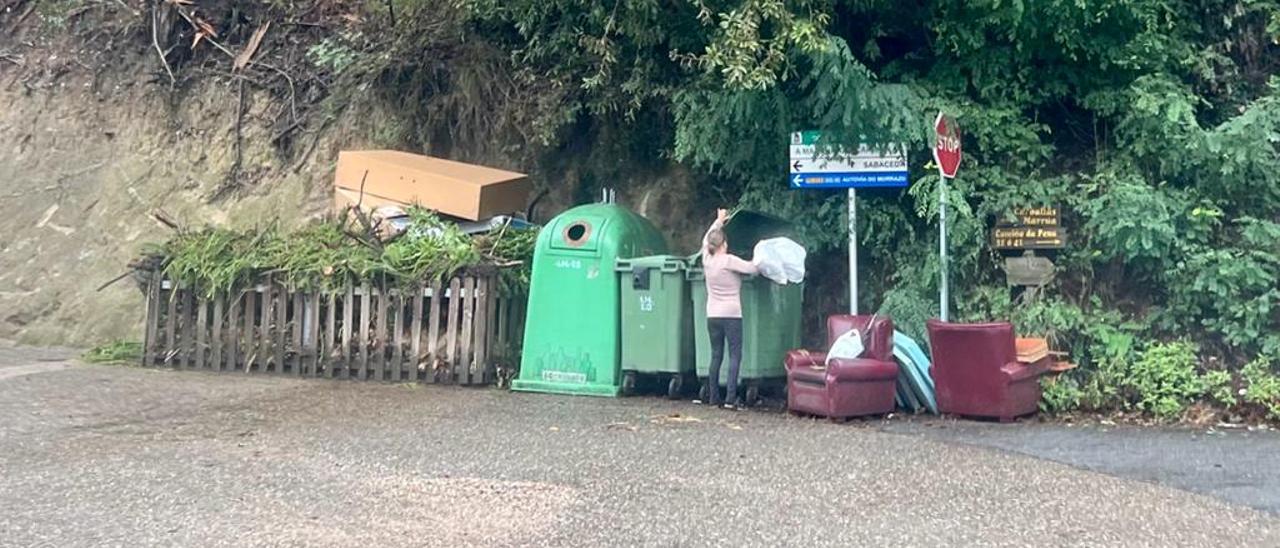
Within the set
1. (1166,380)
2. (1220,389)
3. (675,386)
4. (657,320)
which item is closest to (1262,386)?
(1220,389)

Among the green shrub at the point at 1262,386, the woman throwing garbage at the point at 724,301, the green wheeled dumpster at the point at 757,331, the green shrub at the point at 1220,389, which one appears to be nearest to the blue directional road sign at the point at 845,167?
the green wheeled dumpster at the point at 757,331

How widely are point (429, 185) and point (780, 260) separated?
4.14m

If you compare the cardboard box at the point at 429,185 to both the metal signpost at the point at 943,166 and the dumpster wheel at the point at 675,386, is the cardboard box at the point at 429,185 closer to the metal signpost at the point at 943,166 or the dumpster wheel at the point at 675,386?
the dumpster wheel at the point at 675,386

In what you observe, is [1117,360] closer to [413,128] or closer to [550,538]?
[550,538]

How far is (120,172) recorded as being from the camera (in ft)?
49.5

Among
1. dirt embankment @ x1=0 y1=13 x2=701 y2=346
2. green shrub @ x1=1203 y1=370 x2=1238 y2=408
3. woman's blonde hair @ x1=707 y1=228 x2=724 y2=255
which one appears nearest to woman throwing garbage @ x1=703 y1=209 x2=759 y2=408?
woman's blonde hair @ x1=707 y1=228 x2=724 y2=255

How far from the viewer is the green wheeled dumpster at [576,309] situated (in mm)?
10281

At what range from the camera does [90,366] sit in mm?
11578

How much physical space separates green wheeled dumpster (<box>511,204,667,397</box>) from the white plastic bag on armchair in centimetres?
130

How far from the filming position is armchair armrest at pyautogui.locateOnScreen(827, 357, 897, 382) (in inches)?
353

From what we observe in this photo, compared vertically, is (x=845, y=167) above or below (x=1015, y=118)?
below

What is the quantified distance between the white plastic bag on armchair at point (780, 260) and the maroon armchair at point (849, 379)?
0.57 m

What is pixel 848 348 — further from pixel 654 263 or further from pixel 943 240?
pixel 654 263

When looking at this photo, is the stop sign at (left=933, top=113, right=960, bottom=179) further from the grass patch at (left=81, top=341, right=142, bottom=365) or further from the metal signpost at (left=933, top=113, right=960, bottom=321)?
the grass patch at (left=81, top=341, right=142, bottom=365)
